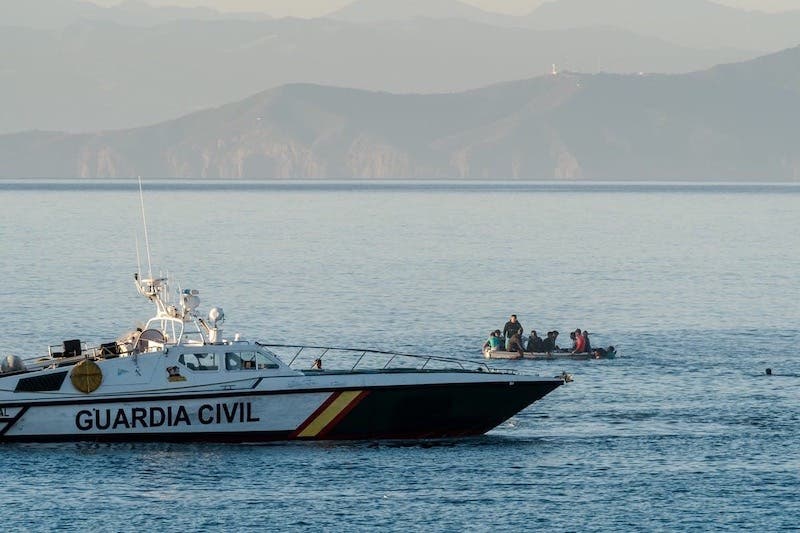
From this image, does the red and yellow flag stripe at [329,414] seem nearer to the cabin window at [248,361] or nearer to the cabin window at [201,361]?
the cabin window at [248,361]

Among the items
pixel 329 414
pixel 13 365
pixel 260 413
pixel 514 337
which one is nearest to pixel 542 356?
pixel 514 337

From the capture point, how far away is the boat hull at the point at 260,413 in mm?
47375

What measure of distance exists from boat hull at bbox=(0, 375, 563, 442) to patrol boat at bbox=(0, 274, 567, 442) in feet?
0.10

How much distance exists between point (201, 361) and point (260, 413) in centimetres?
242

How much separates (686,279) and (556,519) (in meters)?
89.4

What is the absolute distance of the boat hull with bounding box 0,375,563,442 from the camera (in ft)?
155

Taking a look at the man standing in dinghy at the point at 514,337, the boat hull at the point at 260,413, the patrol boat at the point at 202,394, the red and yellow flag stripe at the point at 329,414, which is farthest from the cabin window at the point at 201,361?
the man standing in dinghy at the point at 514,337

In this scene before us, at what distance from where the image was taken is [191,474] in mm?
45375

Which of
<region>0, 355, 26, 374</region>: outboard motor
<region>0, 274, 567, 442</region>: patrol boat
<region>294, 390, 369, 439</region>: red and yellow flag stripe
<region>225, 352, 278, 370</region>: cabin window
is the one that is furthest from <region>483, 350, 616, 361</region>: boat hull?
<region>0, 355, 26, 374</region>: outboard motor

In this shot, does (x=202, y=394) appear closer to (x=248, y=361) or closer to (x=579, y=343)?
(x=248, y=361)

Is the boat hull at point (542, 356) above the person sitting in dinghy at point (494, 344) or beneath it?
beneath

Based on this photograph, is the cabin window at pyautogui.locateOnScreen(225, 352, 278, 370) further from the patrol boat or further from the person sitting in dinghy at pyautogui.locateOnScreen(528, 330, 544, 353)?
the person sitting in dinghy at pyautogui.locateOnScreen(528, 330, 544, 353)

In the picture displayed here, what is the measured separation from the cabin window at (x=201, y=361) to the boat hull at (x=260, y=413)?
0.83 metres

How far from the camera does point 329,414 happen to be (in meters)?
48.2
